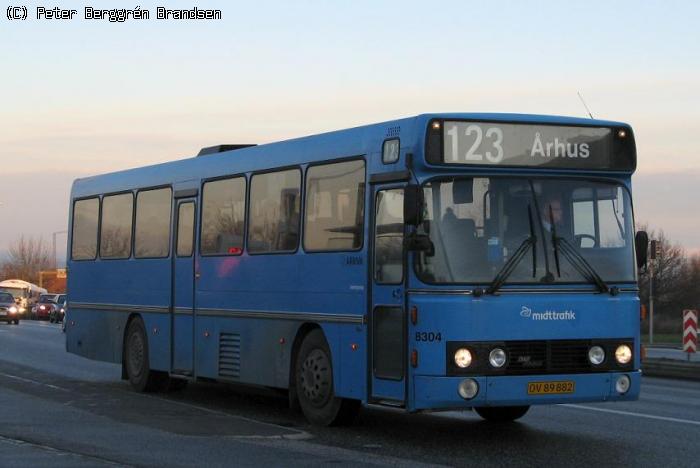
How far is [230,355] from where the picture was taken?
16.7 meters

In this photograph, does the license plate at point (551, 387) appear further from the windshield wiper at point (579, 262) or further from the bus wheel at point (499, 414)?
the bus wheel at point (499, 414)

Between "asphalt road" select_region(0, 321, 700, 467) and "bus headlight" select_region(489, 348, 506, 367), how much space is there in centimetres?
81

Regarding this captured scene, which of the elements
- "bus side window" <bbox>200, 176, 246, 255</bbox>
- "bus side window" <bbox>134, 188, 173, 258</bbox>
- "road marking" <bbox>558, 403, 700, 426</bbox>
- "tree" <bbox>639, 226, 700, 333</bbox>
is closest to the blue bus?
"bus side window" <bbox>200, 176, 246, 255</bbox>

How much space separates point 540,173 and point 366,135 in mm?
1849

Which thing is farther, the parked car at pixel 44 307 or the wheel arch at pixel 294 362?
the parked car at pixel 44 307

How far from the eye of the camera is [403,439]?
44.8ft

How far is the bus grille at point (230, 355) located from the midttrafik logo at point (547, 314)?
4842 mm

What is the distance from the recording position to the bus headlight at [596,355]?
12.9 metres

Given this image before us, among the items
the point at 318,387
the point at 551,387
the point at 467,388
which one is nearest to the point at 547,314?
the point at 551,387

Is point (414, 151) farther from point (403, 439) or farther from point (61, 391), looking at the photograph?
point (61, 391)

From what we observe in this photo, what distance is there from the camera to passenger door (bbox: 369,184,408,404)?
42.2ft

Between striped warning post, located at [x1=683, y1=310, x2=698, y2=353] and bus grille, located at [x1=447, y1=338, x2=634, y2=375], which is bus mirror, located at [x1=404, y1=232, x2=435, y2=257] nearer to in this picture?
bus grille, located at [x1=447, y1=338, x2=634, y2=375]

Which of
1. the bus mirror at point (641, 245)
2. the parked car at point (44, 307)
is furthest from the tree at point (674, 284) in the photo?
the bus mirror at point (641, 245)

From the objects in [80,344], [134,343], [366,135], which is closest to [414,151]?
[366,135]
